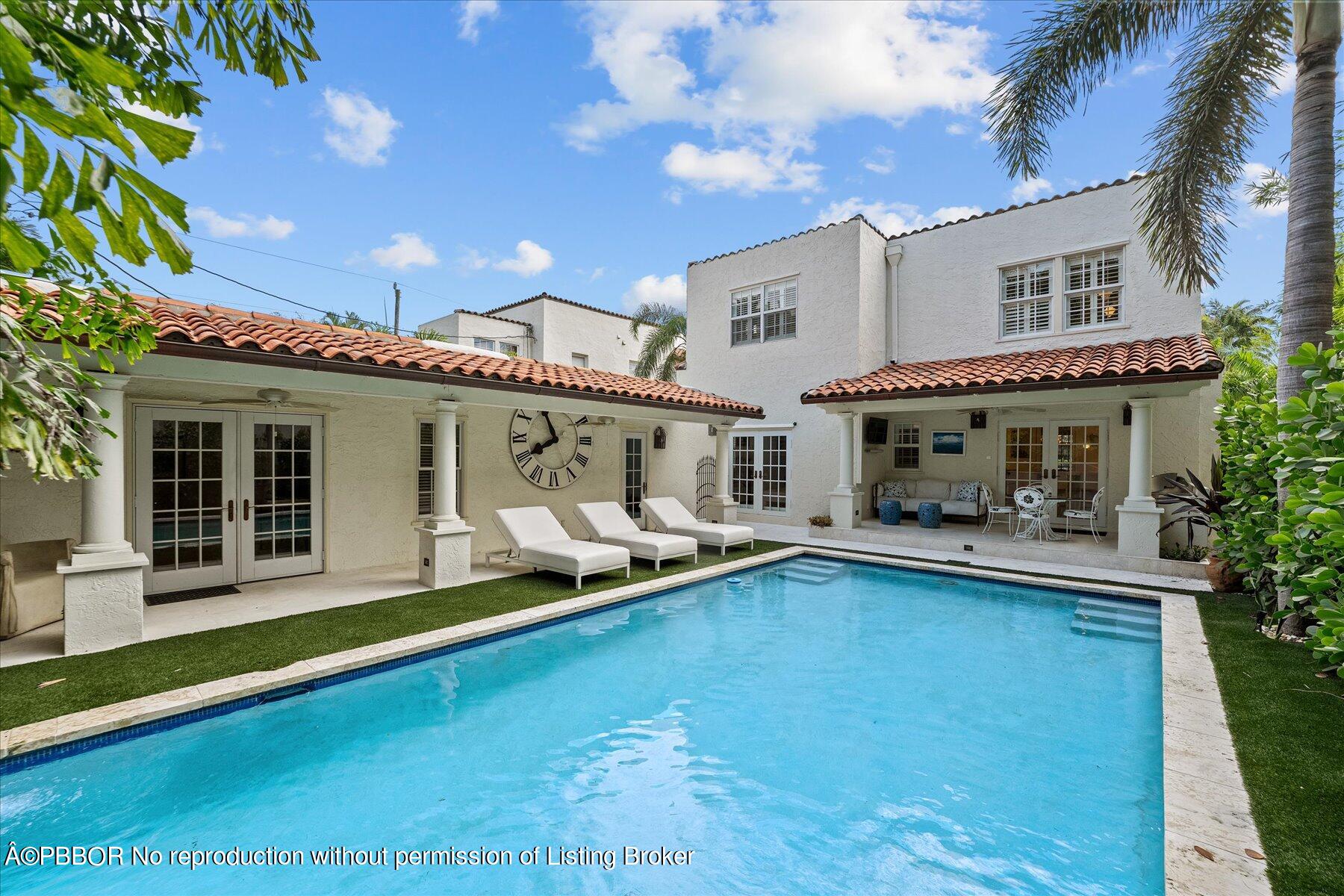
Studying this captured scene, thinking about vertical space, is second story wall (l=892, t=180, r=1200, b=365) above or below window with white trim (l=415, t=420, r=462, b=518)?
above

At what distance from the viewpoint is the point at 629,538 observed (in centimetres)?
1123

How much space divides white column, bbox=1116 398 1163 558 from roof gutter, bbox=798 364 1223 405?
2.76 feet

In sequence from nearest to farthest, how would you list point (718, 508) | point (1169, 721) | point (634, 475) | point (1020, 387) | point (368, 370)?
point (1169, 721) → point (368, 370) → point (1020, 387) → point (718, 508) → point (634, 475)

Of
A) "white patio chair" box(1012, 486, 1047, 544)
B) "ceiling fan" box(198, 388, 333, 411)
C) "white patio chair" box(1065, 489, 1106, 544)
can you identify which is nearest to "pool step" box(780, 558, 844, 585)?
"white patio chair" box(1012, 486, 1047, 544)

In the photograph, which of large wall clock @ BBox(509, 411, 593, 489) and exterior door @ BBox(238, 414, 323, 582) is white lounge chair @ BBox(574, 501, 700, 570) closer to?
large wall clock @ BBox(509, 411, 593, 489)

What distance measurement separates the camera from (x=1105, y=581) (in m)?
9.62

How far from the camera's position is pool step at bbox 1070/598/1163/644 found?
25.1 ft

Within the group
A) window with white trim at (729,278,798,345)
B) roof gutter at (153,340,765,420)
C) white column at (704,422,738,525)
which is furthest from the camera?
window with white trim at (729,278,798,345)

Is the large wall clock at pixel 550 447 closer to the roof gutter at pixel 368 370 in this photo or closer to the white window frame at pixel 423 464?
the white window frame at pixel 423 464

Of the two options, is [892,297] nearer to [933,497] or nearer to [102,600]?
[933,497]

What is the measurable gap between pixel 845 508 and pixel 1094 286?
24.8 ft

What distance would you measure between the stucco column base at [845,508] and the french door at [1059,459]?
3900 millimetres

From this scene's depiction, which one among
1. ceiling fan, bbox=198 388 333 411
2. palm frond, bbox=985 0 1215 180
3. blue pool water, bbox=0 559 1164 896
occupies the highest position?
Result: palm frond, bbox=985 0 1215 180

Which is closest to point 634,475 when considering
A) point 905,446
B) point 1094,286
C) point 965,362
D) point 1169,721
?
point 905,446
